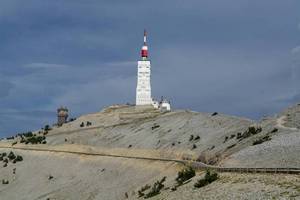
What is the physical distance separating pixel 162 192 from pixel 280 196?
1867 centimetres

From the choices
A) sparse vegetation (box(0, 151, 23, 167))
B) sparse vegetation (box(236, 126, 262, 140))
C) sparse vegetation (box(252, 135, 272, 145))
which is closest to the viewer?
sparse vegetation (box(252, 135, 272, 145))

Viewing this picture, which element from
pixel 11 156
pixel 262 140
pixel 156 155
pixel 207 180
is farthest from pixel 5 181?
pixel 207 180

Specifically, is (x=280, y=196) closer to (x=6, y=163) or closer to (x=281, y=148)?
(x=281, y=148)

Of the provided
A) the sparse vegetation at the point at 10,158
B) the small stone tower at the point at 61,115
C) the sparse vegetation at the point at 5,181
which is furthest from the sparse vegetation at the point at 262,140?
the small stone tower at the point at 61,115

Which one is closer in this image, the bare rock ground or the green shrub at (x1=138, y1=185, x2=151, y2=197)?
the bare rock ground

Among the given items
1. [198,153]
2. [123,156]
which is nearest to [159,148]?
[123,156]

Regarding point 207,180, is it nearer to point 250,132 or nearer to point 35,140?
point 250,132

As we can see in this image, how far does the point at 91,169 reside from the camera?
8538 cm

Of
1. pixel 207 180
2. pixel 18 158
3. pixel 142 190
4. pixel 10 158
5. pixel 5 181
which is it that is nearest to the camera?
pixel 207 180

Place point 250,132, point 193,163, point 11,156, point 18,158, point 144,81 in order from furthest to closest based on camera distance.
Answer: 1. point 144,81
2. point 11,156
3. point 18,158
4. point 250,132
5. point 193,163

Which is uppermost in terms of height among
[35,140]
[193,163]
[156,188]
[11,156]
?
[35,140]

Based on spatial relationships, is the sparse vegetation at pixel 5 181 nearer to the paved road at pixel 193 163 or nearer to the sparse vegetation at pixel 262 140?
the paved road at pixel 193 163

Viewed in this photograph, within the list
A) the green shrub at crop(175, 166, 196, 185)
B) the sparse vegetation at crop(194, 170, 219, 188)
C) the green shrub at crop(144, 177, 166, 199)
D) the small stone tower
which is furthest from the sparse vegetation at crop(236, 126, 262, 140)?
the small stone tower

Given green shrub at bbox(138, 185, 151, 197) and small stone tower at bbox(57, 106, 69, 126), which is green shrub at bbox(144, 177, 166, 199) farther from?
small stone tower at bbox(57, 106, 69, 126)
